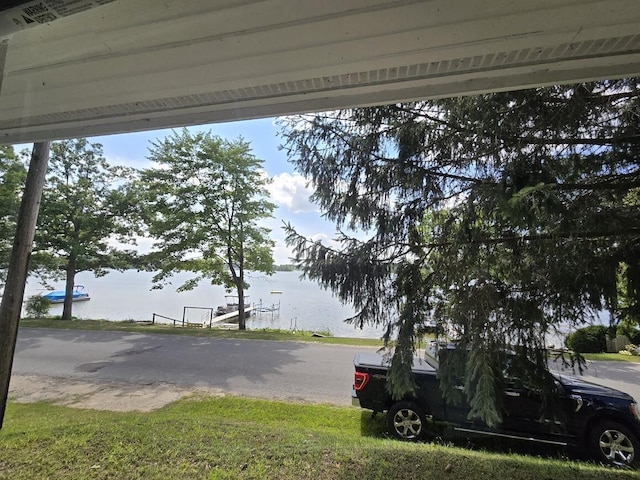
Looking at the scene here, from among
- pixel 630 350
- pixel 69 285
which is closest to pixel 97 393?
pixel 69 285

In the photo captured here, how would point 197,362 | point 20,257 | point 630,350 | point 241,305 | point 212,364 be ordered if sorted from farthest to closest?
1. point 241,305
2. point 630,350
3. point 197,362
4. point 212,364
5. point 20,257

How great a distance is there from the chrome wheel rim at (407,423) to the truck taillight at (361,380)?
0.49 metres

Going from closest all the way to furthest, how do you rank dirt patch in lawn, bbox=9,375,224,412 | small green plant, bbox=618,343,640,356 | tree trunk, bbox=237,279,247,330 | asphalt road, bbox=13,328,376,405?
dirt patch in lawn, bbox=9,375,224,412 < asphalt road, bbox=13,328,376,405 < small green plant, bbox=618,343,640,356 < tree trunk, bbox=237,279,247,330

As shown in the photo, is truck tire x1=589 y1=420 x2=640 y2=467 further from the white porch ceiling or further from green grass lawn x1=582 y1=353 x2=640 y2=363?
green grass lawn x1=582 y1=353 x2=640 y2=363

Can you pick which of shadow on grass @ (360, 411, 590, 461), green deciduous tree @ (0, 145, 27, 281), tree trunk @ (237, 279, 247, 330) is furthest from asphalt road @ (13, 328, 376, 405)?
green deciduous tree @ (0, 145, 27, 281)

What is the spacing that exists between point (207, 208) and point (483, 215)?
9.85 meters

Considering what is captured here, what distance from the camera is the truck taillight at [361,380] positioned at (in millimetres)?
3988

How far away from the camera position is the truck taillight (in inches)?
157

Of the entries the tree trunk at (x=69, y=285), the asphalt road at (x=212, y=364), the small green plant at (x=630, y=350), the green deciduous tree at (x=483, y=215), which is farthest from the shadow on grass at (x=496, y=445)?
the small green plant at (x=630, y=350)

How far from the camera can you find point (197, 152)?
36.1ft

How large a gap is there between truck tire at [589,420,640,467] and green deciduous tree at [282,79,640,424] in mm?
1292

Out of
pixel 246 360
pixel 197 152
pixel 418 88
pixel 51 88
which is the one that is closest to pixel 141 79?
pixel 51 88

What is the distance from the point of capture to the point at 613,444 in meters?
3.38

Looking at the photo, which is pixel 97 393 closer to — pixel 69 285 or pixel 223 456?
pixel 69 285
